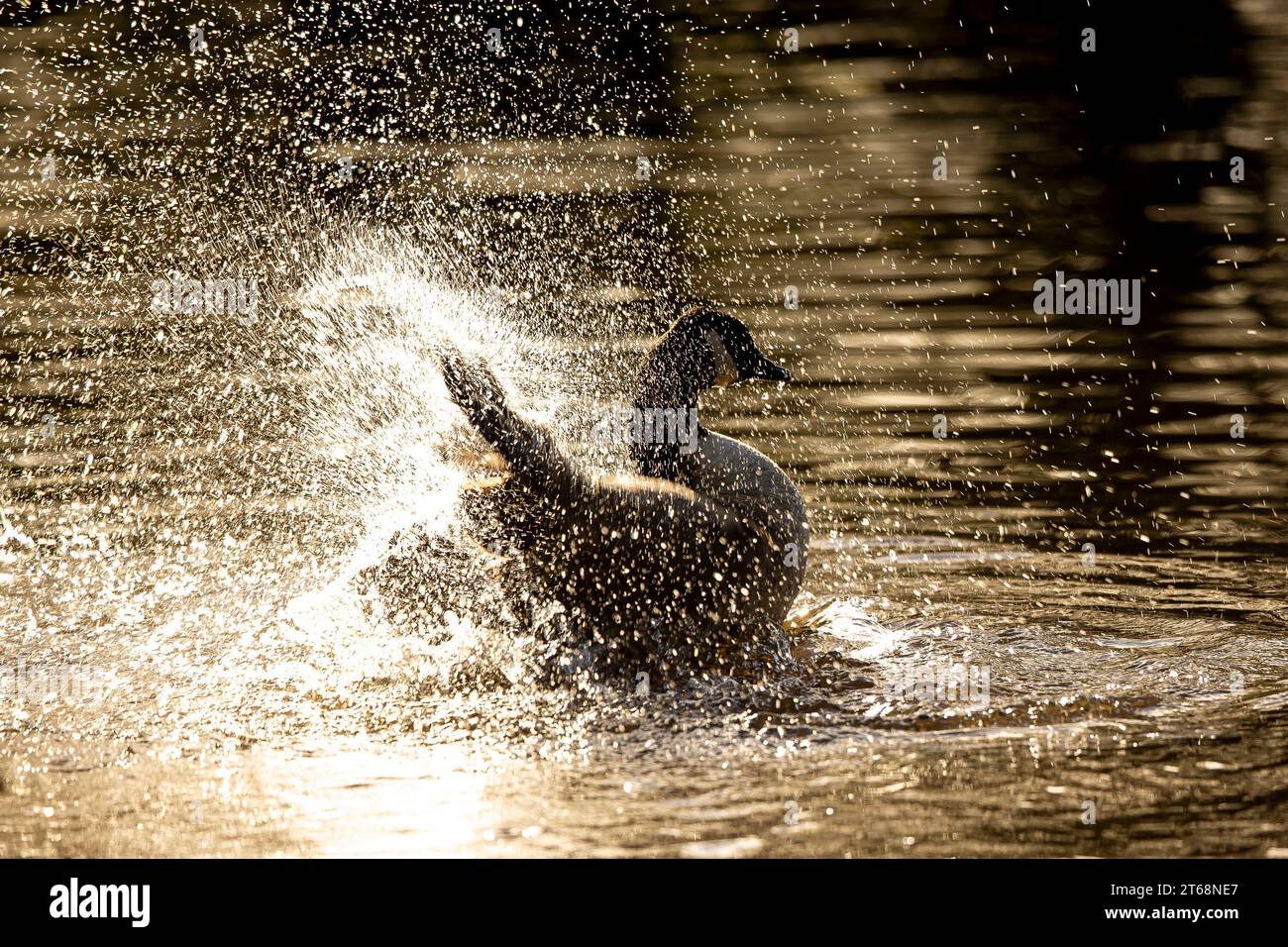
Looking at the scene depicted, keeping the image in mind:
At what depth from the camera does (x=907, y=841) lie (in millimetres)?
4859

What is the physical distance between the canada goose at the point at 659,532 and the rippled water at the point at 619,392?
219 mm

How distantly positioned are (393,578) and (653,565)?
1008mm

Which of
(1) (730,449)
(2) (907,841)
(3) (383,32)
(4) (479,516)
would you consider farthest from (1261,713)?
(3) (383,32)

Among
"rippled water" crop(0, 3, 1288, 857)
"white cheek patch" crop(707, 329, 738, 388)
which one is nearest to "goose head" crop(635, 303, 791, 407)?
"white cheek patch" crop(707, 329, 738, 388)

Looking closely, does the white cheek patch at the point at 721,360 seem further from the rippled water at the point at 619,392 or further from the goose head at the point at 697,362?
the rippled water at the point at 619,392

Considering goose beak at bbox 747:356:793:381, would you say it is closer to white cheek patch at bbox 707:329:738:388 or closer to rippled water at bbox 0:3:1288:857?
white cheek patch at bbox 707:329:738:388

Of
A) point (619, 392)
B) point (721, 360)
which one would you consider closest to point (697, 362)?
point (721, 360)

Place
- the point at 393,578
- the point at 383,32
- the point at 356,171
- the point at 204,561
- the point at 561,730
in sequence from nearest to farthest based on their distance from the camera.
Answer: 1. the point at 561,730
2. the point at 393,578
3. the point at 204,561
4. the point at 356,171
5. the point at 383,32

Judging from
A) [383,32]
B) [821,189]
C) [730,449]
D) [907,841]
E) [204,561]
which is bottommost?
[907,841]

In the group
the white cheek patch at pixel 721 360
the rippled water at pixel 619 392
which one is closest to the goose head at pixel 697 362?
the white cheek patch at pixel 721 360

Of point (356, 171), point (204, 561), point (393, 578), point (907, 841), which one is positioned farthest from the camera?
point (356, 171)

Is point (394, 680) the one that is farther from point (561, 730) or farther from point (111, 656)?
point (111, 656)

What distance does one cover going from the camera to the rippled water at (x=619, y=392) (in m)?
5.33

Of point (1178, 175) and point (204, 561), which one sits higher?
point (1178, 175)
